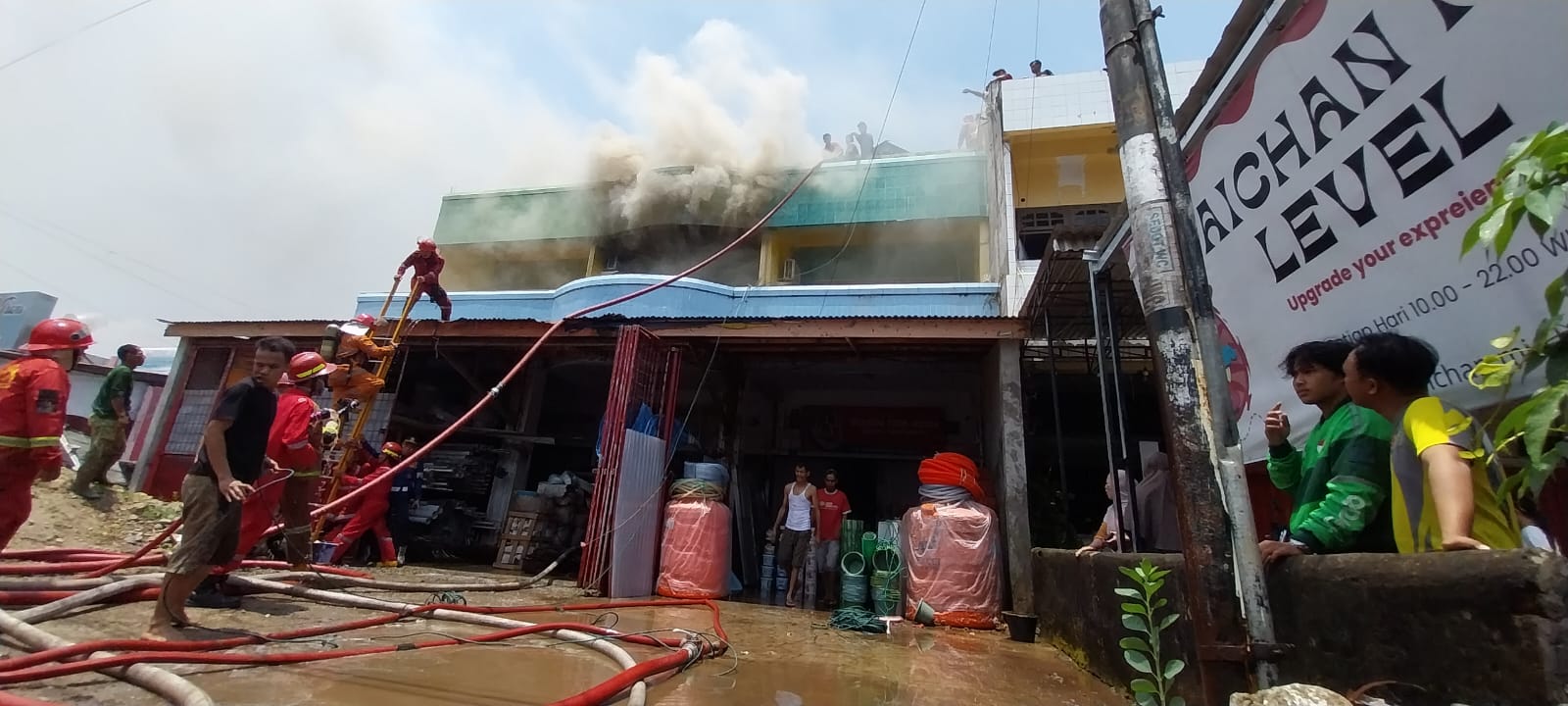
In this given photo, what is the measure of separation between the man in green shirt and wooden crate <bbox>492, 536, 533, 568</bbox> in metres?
4.16

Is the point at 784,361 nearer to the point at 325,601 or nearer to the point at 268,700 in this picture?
the point at 325,601

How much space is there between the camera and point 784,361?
9.89 metres

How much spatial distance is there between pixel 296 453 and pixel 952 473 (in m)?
5.36

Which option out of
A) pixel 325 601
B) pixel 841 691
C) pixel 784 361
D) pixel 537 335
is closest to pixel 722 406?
pixel 784 361

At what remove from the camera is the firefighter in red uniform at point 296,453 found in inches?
189

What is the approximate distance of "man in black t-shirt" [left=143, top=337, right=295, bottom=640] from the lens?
3211 millimetres

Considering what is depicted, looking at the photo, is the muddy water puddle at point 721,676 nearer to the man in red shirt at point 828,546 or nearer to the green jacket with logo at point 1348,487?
the green jacket with logo at point 1348,487

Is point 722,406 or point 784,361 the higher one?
point 784,361

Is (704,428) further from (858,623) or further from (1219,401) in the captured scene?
(1219,401)

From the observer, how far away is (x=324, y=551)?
693cm

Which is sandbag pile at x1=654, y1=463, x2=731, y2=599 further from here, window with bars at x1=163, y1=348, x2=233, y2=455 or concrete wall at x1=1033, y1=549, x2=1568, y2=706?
window with bars at x1=163, y1=348, x2=233, y2=455

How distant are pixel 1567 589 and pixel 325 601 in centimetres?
555

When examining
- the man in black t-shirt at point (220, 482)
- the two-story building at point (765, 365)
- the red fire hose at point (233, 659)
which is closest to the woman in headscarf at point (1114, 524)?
the two-story building at point (765, 365)

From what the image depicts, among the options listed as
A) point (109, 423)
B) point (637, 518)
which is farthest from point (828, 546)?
point (109, 423)
